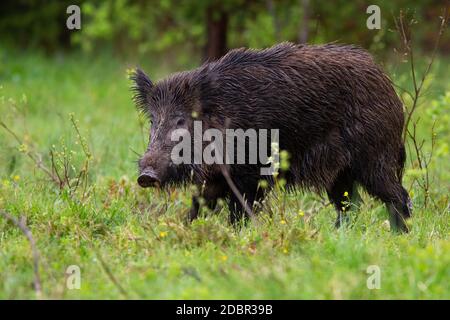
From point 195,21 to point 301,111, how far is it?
7775 mm

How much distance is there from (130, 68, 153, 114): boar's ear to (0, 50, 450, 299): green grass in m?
0.71

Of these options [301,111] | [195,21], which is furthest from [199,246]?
[195,21]

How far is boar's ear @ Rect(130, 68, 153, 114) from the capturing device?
595 cm

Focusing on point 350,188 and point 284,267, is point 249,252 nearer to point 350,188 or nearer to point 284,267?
point 284,267

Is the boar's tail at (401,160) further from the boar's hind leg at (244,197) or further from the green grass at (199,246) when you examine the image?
the boar's hind leg at (244,197)

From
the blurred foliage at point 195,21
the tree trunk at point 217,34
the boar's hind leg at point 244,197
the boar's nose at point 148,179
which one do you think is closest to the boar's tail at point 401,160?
the boar's hind leg at point 244,197

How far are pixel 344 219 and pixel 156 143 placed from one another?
1.38m

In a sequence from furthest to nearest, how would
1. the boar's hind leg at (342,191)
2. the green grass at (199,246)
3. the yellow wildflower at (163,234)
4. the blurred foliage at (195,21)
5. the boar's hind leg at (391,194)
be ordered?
1. the blurred foliage at (195,21)
2. the boar's hind leg at (342,191)
3. the boar's hind leg at (391,194)
4. the yellow wildflower at (163,234)
5. the green grass at (199,246)

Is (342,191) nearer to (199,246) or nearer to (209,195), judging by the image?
(209,195)

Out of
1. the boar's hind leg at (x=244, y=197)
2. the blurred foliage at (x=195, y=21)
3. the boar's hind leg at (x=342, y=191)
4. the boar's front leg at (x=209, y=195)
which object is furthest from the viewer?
the blurred foliage at (x=195, y=21)

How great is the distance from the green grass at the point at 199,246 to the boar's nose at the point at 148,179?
0.83 ft

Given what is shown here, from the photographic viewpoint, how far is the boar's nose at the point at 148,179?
5375 millimetres

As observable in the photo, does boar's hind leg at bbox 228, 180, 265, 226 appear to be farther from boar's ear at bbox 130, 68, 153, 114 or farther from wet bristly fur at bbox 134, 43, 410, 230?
boar's ear at bbox 130, 68, 153, 114

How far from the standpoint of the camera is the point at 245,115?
18.8 feet
